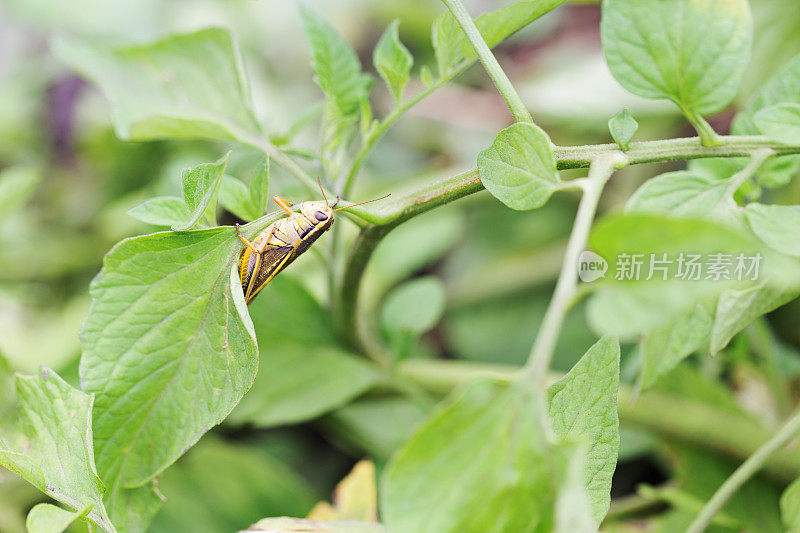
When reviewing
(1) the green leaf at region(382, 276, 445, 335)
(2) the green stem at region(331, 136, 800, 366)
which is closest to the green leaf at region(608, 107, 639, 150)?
(2) the green stem at region(331, 136, 800, 366)

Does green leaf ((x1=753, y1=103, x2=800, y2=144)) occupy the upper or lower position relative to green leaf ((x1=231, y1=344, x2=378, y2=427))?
upper

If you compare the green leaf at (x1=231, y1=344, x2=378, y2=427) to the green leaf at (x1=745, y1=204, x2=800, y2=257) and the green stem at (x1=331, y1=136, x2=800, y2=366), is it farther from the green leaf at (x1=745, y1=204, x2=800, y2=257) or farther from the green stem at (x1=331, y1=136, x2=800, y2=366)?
the green leaf at (x1=745, y1=204, x2=800, y2=257)

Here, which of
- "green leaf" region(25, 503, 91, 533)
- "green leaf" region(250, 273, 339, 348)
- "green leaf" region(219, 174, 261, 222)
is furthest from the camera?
"green leaf" region(250, 273, 339, 348)

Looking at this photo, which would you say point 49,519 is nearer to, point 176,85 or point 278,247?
point 278,247

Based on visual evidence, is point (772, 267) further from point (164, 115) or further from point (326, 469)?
point (326, 469)

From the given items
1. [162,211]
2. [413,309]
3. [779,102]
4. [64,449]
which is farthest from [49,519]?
[779,102]

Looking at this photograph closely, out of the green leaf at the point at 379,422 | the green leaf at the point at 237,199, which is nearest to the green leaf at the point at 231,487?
the green leaf at the point at 379,422
